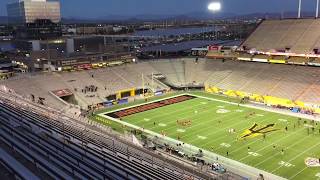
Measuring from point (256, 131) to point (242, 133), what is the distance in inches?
55.2

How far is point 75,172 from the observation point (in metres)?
13.8

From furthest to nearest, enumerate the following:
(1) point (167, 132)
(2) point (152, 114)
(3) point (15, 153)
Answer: (2) point (152, 114)
(1) point (167, 132)
(3) point (15, 153)

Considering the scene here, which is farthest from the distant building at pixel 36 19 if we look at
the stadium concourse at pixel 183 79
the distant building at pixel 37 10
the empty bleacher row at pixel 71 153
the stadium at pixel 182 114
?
the empty bleacher row at pixel 71 153

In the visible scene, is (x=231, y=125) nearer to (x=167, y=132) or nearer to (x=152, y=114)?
(x=167, y=132)

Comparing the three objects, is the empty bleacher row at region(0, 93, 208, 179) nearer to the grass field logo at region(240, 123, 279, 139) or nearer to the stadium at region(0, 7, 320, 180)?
the stadium at region(0, 7, 320, 180)

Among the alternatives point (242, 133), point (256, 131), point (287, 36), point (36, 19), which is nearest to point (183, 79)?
point (287, 36)

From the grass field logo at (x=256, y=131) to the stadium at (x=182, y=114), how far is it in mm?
94

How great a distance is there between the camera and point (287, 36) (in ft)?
190

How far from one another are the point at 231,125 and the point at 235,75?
18.9m

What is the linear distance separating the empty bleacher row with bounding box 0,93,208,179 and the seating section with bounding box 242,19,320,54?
40.2 meters

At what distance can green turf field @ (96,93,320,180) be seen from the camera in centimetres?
2567

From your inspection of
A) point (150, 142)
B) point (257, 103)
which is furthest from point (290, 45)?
point (150, 142)

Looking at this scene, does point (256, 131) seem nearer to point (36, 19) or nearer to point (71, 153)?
point (71, 153)

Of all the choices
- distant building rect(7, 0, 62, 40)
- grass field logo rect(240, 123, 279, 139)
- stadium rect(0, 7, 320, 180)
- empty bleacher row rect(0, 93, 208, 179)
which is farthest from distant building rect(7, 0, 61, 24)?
empty bleacher row rect(0, 93, 208, 179)
